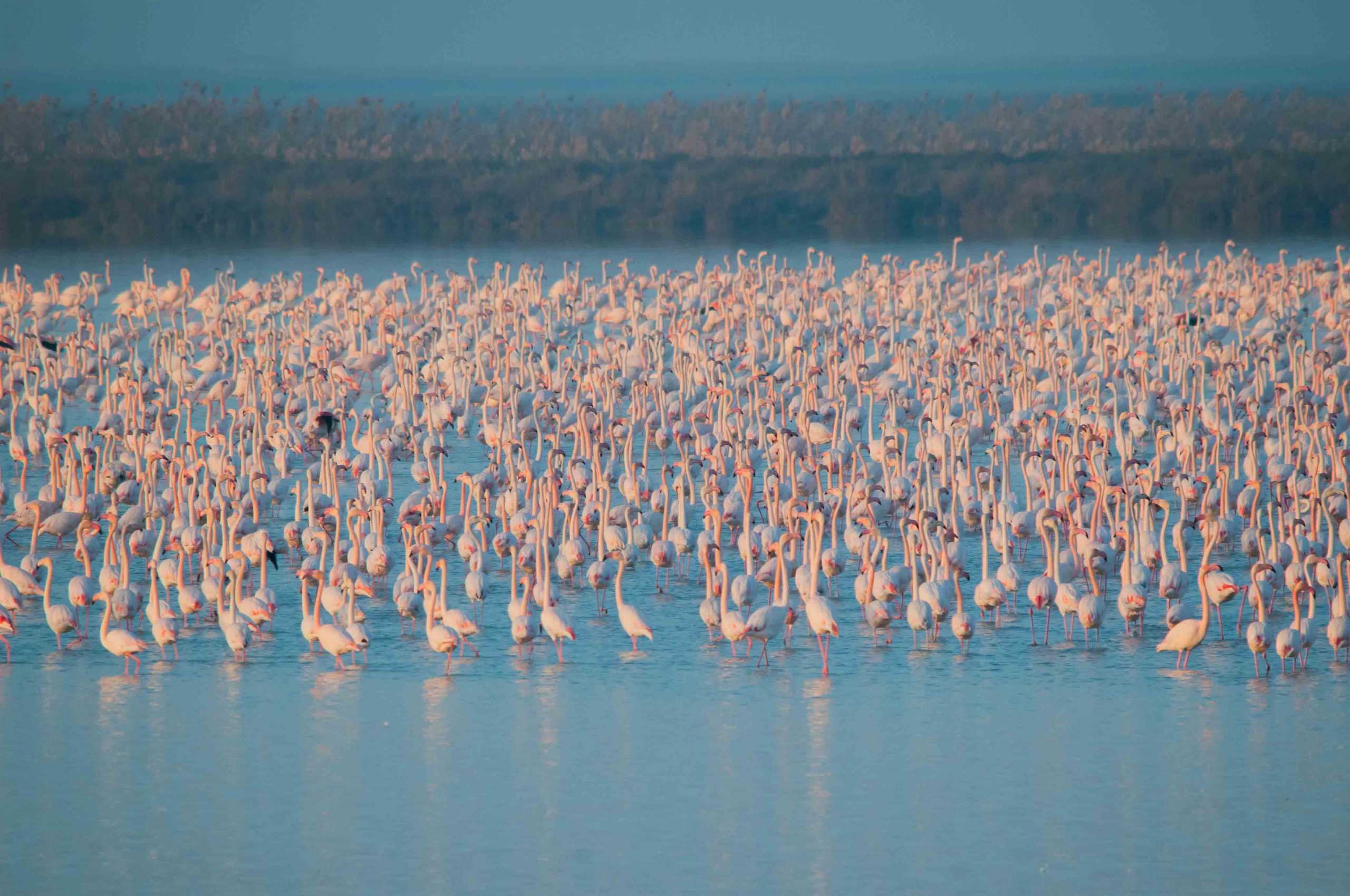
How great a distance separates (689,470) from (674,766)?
226 inches

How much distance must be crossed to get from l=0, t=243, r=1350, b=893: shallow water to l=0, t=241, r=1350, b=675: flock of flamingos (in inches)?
9.7

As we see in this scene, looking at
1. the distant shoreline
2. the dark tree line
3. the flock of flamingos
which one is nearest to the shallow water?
the flock of flamingos

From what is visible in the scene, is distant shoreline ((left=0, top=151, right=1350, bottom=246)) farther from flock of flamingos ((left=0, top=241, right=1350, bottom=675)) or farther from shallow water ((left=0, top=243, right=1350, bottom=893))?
shallow water ((left=0, top=243, right=1350, bottom=893))

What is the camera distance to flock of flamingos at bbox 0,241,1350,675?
12.2 m

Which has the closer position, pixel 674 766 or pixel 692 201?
pixel 674 766

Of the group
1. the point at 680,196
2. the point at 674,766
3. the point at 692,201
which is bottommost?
the point at 674,766

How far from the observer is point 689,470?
15852mm

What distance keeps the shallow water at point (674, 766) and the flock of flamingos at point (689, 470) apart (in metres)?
0.25

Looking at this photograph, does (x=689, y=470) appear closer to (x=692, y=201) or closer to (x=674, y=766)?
(x=674, y=766)

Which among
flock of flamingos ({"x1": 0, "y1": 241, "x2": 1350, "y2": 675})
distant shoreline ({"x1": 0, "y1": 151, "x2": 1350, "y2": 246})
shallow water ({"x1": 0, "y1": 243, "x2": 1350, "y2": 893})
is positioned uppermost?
distant shoreline ({"x1": 0, "y1": 151, "x2": 1350, "y2": 246})

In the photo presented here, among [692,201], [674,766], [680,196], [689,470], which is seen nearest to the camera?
[674,766]

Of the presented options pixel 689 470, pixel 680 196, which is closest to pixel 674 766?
pixel 689 470

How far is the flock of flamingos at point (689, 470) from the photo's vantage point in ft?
40.1

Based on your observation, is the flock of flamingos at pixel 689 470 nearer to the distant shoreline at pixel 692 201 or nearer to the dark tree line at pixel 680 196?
the distant shoreline at pixel 692 201
